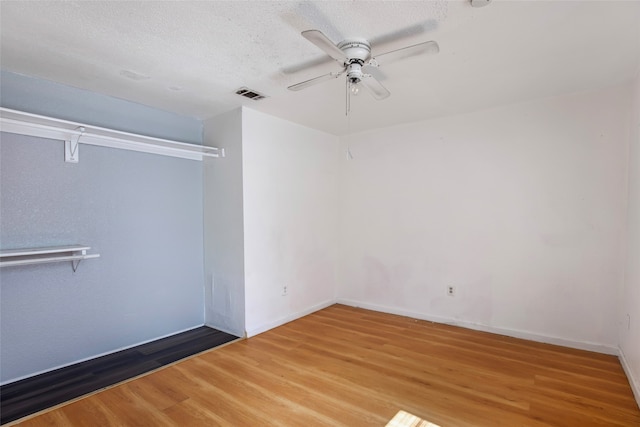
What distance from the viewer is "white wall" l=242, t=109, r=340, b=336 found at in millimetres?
3598

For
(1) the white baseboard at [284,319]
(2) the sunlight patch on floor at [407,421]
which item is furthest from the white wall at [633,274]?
(1) the white baseboard at [284,319]

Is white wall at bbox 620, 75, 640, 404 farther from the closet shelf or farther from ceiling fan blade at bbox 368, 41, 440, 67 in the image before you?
the closet shelf

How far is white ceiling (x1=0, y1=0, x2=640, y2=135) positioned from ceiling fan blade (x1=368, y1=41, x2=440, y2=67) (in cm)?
10

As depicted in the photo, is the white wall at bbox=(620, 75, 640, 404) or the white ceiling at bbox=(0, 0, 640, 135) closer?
the white ceiling at bbox=(0, 0, 640, 135)

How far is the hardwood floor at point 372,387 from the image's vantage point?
2.10 meters

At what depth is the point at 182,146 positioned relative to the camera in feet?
11.5

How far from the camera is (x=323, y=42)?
182 centimetres

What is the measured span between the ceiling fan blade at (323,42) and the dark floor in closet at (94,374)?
2.94 meters

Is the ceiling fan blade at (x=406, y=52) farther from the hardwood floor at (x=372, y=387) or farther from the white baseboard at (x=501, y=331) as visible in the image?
the white baseboard at (x=501, y=331)

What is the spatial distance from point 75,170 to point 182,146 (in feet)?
3.27

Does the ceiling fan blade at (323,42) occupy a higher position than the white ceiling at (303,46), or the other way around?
the white ceiling at (303,46)

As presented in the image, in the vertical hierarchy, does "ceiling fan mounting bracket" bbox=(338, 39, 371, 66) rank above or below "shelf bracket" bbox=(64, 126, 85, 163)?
above

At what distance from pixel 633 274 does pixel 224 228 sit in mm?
3800

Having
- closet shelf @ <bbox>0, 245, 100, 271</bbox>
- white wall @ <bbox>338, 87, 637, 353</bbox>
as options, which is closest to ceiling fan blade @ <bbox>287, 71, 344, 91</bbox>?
white wall @ <bbox>338, 87, 637, 353</bbox>
